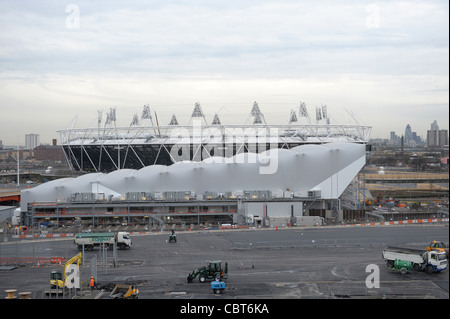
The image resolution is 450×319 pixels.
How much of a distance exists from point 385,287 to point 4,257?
55.4ft

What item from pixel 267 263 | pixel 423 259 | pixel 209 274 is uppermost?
pixel 423 259

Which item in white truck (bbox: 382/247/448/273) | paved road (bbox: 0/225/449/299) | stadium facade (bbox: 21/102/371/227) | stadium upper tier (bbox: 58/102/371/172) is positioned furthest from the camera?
stadium upper tier (bbox: 58/102/371/172)

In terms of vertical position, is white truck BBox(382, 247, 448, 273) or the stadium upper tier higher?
the stadium upper tier

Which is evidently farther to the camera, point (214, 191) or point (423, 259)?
point (214, 191)

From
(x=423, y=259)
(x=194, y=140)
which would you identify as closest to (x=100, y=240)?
(x=423, y=259)

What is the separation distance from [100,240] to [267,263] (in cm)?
829

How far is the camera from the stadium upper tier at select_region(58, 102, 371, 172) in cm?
6456

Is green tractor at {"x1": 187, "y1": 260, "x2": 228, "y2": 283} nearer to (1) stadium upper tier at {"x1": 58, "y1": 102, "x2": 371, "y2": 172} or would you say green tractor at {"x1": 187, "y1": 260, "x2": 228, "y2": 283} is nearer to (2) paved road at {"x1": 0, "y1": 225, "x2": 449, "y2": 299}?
(2) paved road at {"x1": 0, "y1": 225, "x2": 449, "y2": 299}

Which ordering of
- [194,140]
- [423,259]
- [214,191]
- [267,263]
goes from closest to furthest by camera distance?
1. [423,259]
2. [267,263]
3. [214,191]
4. [194,140]

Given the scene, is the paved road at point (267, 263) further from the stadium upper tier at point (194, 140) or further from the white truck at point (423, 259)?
the stadium upper tier at point (194, 140)

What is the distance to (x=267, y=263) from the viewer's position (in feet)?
70.1

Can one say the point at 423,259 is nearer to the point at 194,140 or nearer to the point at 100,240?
the point at 100,240

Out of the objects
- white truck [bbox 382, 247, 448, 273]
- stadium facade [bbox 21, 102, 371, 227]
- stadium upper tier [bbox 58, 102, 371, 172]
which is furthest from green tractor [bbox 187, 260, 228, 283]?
stadium upper tier [bbox 58, 102, 371, 172]

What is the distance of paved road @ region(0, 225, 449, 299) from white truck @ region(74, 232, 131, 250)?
513 mm
